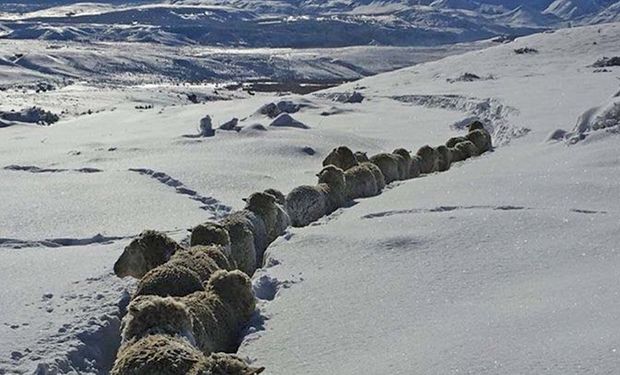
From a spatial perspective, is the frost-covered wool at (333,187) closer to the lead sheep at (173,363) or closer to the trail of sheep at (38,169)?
the trail of sheep at (38,169)

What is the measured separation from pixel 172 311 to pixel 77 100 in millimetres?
35710

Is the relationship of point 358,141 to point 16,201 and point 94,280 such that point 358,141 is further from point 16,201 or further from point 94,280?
point 94,280

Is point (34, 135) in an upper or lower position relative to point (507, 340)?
lower

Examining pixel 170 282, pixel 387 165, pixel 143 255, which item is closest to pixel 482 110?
pixel 387 165

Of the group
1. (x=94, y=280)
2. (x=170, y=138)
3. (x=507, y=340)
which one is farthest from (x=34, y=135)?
(x=507, y=340)

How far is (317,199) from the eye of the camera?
9.63m

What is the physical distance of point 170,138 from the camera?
660 inches

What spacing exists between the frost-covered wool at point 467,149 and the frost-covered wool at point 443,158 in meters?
0.45

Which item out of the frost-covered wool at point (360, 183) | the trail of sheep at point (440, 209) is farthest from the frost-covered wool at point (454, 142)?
the trail of sheep at point (440, 209)

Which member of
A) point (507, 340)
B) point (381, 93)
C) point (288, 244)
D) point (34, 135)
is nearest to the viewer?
point (507, 340)

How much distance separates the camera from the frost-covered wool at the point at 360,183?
10.6m

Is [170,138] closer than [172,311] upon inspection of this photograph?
No

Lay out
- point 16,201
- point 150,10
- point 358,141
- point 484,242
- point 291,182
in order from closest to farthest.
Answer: point 484,242, point 16,201, point 291,182, point 358,141, point 150,10

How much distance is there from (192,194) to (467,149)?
17.9 feet
